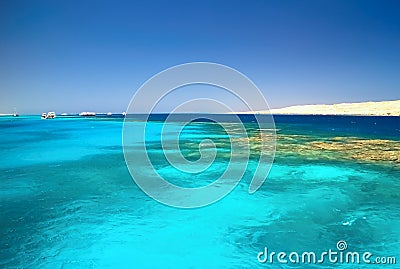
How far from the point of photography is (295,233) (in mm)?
8883

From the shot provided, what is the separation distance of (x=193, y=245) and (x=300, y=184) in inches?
330

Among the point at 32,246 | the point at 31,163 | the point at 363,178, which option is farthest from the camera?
the point at 31,163

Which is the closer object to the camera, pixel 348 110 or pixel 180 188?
pixel 180 188

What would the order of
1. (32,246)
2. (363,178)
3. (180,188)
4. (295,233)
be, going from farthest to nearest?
(363,178) < (180,188) < (295,233) < (32,246)

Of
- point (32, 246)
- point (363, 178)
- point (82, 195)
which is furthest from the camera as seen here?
point (363, 178)

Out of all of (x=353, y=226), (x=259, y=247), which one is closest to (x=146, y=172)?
(x=259, y=247)

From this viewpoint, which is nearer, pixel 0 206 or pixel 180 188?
pixel 0 206

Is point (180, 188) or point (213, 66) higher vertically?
point (213, 66)

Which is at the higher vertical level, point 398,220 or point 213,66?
point 213,66

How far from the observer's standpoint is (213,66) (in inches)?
251

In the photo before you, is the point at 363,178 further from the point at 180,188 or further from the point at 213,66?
the point at 213,66

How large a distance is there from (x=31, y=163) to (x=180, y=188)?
519 inches

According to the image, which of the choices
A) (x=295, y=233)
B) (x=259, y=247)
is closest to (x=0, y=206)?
(x=259, y=247)

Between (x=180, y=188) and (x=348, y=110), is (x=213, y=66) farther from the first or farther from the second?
(x=348, y=110)
